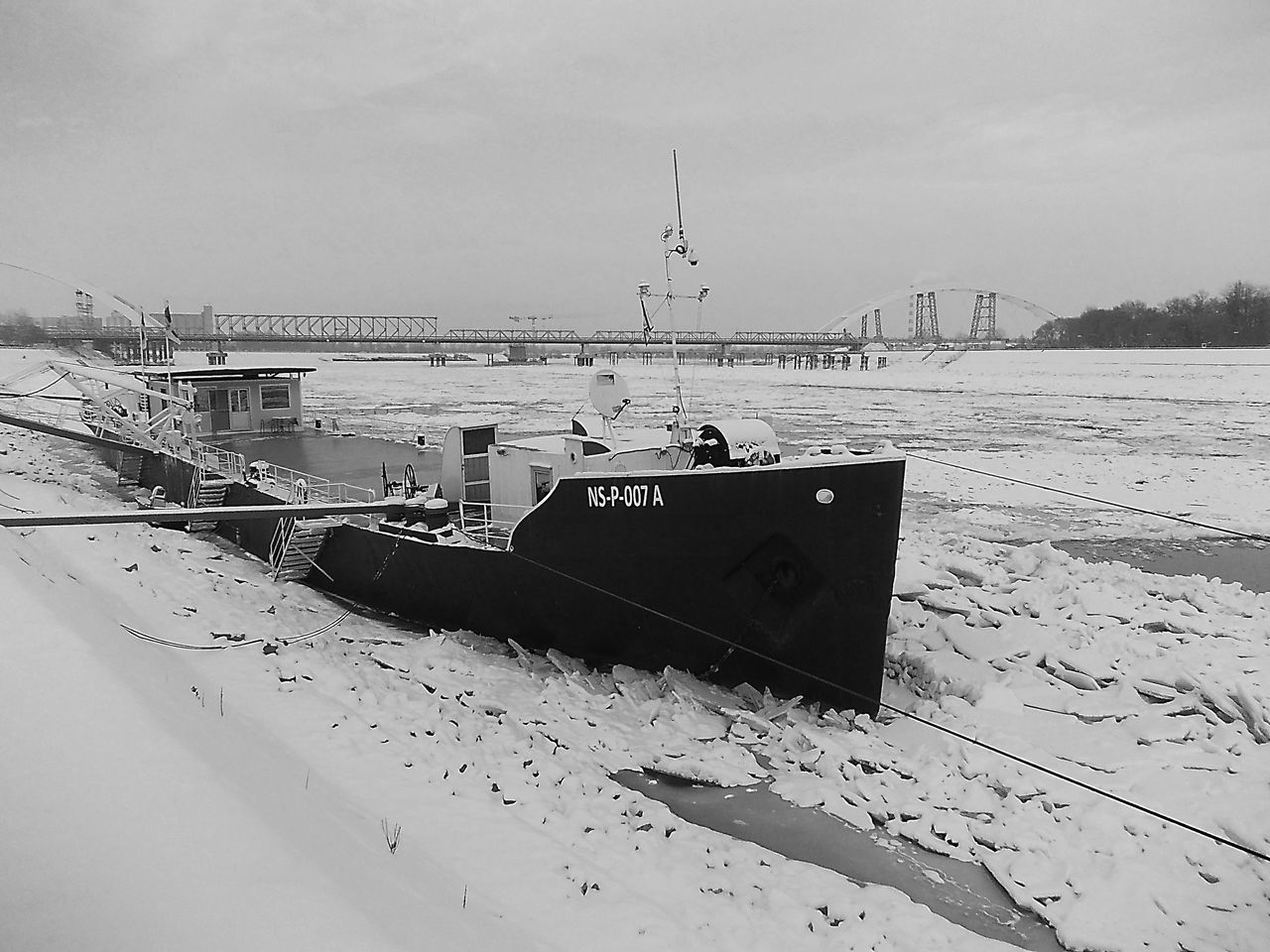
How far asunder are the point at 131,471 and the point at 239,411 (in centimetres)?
497

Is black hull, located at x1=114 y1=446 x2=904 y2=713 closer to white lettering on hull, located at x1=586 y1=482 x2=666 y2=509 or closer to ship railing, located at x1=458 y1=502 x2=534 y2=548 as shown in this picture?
white lettering on hull, located at x1=586 y1=482 x2=666 y2=509

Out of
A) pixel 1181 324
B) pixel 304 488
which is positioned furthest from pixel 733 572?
pixel 1181 324

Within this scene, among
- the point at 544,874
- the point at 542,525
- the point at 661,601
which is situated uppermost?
the point at 542,525

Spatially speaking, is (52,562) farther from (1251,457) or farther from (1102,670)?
(1251,457)

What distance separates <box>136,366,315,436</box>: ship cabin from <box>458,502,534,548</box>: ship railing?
44.5ft

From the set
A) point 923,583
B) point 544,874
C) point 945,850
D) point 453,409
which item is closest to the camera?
point 544,874

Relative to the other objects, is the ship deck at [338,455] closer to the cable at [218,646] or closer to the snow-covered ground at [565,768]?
the snow-covered ground at [565,768]

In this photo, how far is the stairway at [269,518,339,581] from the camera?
13875mm

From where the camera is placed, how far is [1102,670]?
998 centimetres

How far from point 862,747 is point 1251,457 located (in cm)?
2227

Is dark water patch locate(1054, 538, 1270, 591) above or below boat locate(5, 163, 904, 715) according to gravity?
below

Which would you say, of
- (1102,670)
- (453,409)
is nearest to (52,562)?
(1102,670)

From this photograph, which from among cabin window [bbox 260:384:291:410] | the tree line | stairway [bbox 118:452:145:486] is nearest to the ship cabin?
cabin window [bbox 260:384:291:410]

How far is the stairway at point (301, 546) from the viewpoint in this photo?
A: 45.5 feet
